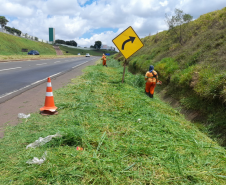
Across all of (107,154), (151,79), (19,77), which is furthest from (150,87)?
(19,77)

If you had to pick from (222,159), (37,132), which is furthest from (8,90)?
(222,159)

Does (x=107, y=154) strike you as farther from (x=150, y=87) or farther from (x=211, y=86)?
(x=150, y=87)

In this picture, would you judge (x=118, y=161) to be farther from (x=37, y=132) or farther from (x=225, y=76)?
(x=225, y=76)

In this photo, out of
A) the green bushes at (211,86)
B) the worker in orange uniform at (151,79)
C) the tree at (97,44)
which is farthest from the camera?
the tree at (97,44)

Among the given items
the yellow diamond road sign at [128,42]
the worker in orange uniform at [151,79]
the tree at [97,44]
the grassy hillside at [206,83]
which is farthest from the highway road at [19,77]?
the tree at [97,44]

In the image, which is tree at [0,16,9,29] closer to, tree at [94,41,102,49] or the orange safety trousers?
tree at [94,41,102,49]

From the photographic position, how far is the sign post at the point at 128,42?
8.55 metres

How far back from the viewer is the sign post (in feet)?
28.1

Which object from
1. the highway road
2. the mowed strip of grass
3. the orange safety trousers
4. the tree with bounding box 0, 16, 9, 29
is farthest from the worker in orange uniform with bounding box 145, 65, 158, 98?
the tree with bounding box 0, 16, 9, 29

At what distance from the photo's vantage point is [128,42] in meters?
8.64

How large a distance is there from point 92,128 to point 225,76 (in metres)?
4.75

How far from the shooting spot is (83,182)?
208 centimetres

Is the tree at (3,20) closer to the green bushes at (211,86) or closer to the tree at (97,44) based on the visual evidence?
the tree at (97,44)

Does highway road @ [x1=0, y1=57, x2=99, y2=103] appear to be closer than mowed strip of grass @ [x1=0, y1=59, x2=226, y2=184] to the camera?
No
